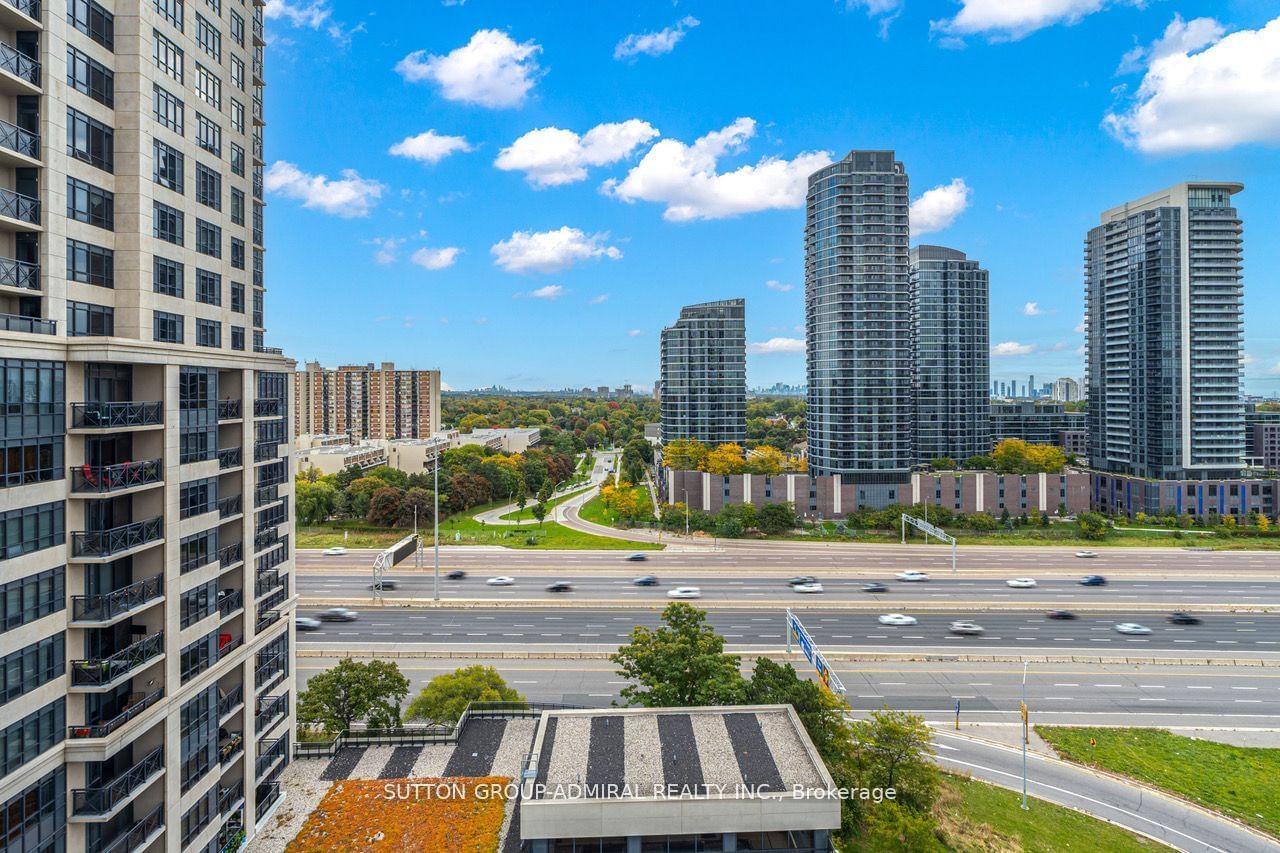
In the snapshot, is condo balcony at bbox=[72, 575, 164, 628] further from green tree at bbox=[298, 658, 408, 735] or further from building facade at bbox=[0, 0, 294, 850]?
green tree at bbox=[298, 658, 408, 735]

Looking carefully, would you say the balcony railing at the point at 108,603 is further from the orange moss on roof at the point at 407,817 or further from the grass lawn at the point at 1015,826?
the grass lawn at the point at 1015,826

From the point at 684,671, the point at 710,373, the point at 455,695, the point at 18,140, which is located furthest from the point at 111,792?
the point at 710,373

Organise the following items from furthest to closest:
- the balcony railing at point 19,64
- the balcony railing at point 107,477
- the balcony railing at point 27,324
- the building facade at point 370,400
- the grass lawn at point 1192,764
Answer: the building facade at point 370,400 < the grass lawn at point 1192,764 < the balcony railing at point 107,477 < the balcony railing at point 19,64 < the balcony railing at point 27,324

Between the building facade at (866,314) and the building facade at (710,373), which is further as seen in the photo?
the building facade at (710,373)

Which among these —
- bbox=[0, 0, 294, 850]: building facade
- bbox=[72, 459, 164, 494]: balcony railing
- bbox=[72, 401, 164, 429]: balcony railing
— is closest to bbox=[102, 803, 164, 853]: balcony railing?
bbox=[0, 0, 294, 850]: building facade

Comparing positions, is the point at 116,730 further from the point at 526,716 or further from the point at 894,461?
the point at 894,461

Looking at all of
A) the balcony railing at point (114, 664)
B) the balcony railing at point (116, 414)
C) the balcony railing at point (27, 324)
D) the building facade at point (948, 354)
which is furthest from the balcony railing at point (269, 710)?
the building facade at point (948, 354)
